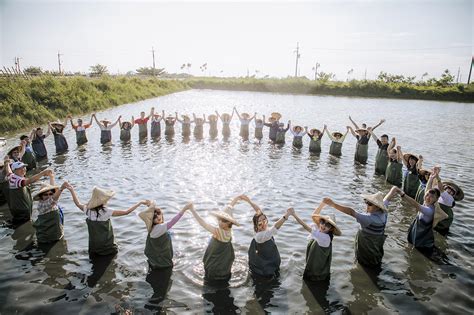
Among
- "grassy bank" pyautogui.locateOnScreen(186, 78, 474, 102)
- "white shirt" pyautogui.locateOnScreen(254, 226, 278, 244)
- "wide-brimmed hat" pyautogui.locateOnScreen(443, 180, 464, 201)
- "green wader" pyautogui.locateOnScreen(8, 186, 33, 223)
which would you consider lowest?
"green wader" pyautogui.locateOnScreen(8, 186, 33, 223)

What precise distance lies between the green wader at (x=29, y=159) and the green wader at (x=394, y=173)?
15321 millimetres

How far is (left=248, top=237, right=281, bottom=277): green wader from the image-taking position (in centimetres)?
702

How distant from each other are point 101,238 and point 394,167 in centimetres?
1135

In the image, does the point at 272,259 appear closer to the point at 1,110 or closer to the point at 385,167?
the point at 385,167

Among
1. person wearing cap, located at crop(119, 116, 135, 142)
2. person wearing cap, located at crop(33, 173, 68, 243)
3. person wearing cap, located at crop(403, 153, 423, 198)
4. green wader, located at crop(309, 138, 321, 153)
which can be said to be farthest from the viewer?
person wearing cap, located at crop(119, 116, 135, 142)

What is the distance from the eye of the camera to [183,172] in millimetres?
14695

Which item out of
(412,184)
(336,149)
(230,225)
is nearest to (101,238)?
(230,225)

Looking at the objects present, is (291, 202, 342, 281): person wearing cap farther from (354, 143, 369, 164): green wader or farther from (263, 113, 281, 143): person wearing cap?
(263, 113, 281, 143): person wearing cap

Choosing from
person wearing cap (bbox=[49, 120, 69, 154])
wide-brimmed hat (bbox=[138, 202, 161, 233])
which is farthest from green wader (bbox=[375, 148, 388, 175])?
person wearing cap (bbox=[49, 120, 69, 154])

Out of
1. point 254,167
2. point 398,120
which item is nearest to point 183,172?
point 254,167

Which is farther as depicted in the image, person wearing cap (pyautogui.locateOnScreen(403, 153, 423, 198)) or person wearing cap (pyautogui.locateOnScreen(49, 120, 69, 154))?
person wearing cap (pyautogui.locateOnScreen(49, 120, 69, 154))

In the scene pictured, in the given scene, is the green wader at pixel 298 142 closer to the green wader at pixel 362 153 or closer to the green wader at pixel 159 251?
the green wader at pixel 362 153

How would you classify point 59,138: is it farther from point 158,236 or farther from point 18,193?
point 158,236

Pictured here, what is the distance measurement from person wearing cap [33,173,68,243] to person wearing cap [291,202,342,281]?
5730 millimetres
